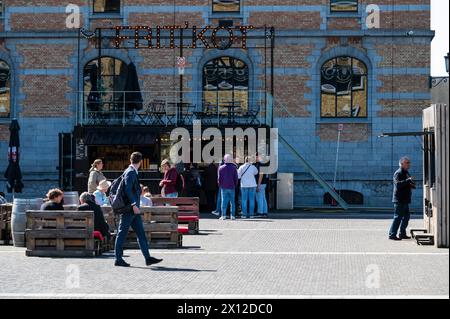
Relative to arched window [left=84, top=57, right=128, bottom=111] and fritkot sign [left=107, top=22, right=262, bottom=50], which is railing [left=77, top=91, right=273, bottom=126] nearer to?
arched window [left=84, top=57, right=128, bottom=111]

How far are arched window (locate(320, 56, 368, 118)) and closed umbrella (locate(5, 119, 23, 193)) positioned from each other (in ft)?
34.4

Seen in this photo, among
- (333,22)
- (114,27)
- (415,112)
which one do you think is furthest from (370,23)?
(114,27)

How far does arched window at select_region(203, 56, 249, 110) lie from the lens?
34188mm

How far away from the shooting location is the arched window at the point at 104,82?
3284cm

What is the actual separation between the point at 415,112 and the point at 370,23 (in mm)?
3468

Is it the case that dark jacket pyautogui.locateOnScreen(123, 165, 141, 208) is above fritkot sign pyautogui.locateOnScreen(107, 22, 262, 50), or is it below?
below

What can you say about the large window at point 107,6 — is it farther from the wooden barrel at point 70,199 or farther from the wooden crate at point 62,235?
the wooden crate at point 62,235

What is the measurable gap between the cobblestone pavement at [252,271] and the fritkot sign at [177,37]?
44.8 feet

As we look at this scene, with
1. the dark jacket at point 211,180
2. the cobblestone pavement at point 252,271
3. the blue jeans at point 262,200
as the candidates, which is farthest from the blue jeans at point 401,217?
the dark jacket at point 211,180

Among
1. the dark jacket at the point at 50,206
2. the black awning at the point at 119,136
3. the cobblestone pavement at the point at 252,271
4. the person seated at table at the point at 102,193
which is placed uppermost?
the black awning at the point at 119,136

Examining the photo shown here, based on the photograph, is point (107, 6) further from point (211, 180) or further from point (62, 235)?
point (62, 235)

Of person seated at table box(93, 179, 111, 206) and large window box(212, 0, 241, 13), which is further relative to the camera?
large window box(212, 0, 241, 13)

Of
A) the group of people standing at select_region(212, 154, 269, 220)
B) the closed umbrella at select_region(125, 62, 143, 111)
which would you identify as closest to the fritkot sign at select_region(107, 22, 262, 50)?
the closed umbrella at select_region(125, 62, 143, 111)
